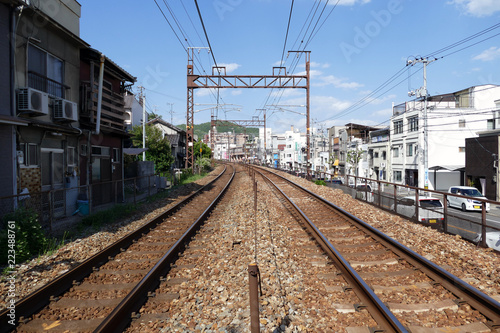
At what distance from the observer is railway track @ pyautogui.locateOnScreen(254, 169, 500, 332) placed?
3.72 meters

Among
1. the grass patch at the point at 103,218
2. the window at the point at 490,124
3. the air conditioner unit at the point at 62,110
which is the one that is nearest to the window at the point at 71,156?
the air conditioner unit at the point at 62,110

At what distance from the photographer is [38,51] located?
10078 millimetres

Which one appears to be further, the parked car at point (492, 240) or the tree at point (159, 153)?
the tree at point (159, 153)

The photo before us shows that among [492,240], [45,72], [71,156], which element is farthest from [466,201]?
[45,72]

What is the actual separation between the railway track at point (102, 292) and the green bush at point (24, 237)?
1.79m

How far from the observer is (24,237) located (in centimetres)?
672

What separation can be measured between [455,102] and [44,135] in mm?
45842

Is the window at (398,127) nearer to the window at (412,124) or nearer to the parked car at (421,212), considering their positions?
the window at (412,124)

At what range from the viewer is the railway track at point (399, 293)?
12.2ft

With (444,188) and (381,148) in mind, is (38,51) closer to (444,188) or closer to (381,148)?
(444,188)

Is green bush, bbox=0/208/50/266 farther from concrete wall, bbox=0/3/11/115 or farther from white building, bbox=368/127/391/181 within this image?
white building, bbox=368/127/391/181

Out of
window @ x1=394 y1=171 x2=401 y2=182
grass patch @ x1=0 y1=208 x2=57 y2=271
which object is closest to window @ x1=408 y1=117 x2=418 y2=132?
window @ x1=394 y1=171 x2=401 y2=182

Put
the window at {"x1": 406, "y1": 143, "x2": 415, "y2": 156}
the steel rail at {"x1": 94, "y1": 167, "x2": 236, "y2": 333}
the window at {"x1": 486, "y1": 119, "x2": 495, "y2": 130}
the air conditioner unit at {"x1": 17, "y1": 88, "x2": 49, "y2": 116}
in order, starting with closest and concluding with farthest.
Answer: the steel rail at {"x1": 94, "y1": 167, "x2": 236, "y2": 333} < the air conditioner unit at {"x1": 17, "y1": 88, "x2": 49, "y2": 116} < the window at {"x1": 486, "y1": 119, "x2": 495, "y2": 130} < the window at {"x1": 406, "y1": 143, "x2": 415, "y2": 156}

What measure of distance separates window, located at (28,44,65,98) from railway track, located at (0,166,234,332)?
20.6 feet
